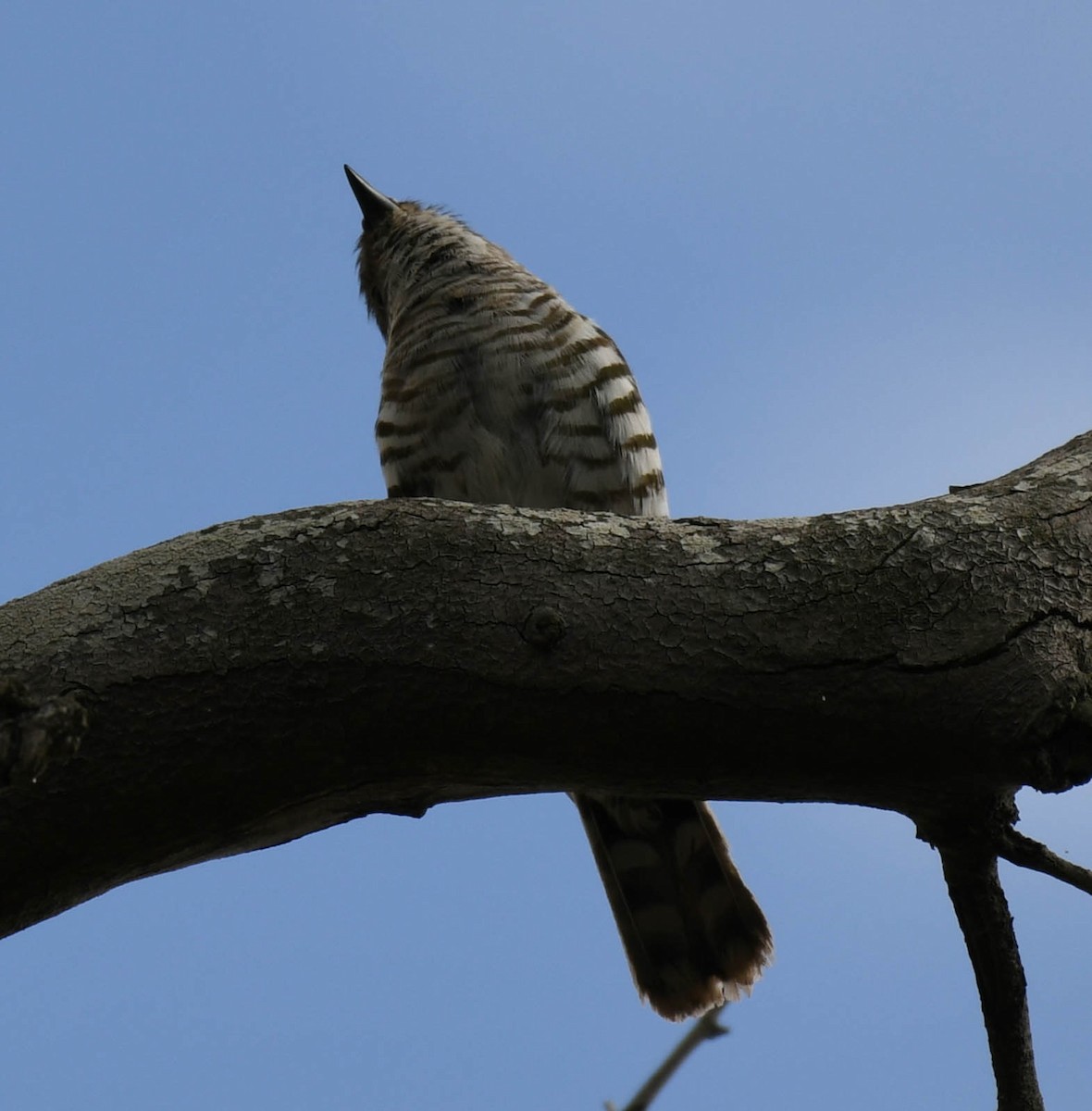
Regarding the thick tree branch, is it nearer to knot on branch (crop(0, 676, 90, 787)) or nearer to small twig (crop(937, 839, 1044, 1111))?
knot on branch (crop(0, 676, 90, 787))

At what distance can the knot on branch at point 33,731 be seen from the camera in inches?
114

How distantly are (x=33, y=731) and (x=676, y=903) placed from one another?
9.33ft

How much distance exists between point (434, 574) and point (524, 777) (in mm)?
514

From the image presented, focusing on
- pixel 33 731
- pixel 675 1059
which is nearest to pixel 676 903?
pixel 33 731

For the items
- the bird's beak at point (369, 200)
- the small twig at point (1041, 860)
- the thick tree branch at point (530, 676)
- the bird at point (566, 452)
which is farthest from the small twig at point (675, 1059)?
the bird's beak at point (369, 200)

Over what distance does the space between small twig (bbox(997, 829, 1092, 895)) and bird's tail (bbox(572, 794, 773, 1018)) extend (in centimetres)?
172

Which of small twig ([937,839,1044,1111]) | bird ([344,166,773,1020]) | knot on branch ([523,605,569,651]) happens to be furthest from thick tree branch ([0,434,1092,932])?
bird ([344,166,773,1020])

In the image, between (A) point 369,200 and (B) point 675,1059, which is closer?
(B) point 675,1059

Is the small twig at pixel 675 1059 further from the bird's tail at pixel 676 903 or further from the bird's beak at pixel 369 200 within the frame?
the bird's beak at pixel 369 200

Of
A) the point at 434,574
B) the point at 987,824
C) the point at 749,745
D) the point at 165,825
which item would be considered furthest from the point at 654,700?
the point at 165,825

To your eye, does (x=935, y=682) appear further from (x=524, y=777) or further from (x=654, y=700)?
(x=524, y=777)

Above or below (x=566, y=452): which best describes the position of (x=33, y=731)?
below

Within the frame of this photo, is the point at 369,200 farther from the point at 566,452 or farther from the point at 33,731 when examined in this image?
the point at 33,731

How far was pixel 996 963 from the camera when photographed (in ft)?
10.9
